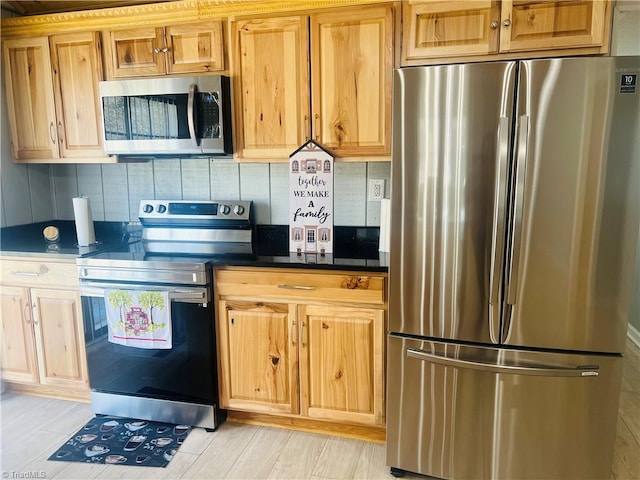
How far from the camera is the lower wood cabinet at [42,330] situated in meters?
2.47

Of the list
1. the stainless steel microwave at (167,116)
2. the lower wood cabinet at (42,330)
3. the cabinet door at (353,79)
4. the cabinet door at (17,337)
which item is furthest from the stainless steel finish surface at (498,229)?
the cabinet door at (17,337)

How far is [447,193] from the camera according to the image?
1.74m

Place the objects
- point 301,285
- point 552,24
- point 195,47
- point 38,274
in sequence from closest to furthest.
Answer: point 552,24
point 301,285
point 195,47
point 38,274

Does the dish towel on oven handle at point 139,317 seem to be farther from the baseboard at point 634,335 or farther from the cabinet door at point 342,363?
the baseboard at point 634,335

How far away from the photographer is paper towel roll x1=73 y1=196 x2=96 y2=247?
2.54 metres

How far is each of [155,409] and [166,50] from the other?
6.40ft

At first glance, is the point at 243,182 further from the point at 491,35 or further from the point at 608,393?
the point at 608,393

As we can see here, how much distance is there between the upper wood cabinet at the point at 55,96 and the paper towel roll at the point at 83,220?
0.29m

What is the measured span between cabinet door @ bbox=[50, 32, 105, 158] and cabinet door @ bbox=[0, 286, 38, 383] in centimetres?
89

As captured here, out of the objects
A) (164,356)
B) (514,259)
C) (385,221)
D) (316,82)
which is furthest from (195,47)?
(514,259)

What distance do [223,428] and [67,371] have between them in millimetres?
976

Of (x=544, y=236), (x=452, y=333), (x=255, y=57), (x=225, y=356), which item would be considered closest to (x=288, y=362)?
(x=225, y=356)

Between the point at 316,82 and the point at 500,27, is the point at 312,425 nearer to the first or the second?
the point at 316,82

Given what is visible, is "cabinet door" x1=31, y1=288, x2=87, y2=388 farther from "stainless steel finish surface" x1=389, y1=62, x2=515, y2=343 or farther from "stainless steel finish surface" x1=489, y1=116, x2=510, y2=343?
"stainless steel finish surface" x1=489, y1=116, x2=510, y2=343
